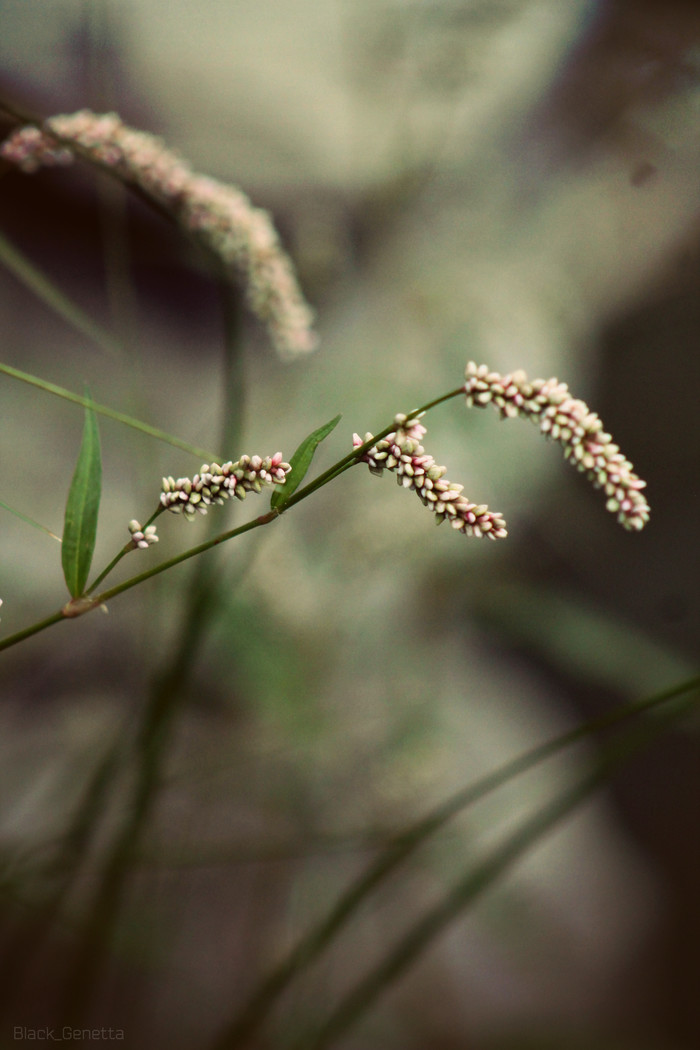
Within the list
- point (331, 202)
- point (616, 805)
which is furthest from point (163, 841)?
point (331, 202)

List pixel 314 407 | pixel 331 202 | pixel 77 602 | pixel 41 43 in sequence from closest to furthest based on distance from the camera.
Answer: pixel 77 602
pixel 41 43
pixel 314 407
pixel 331 202

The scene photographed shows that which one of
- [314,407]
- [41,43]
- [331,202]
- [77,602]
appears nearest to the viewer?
[77,602]

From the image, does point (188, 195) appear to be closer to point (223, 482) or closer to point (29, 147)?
point (29, 147)

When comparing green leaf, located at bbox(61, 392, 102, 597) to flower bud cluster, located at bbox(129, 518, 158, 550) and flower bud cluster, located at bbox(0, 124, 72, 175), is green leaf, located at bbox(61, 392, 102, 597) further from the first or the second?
flower bud cluster, located at bbox(0, 124, 72, 175)

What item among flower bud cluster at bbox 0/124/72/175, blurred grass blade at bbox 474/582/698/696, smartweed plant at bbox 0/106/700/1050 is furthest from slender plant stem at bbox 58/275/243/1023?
blurred grass blade at bbox 474/582/698/696

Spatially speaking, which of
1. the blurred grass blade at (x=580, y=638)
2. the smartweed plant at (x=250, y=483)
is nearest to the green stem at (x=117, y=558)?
the smartweed plant at (x=250, y=483)

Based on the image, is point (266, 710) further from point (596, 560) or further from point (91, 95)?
point (91, 95)

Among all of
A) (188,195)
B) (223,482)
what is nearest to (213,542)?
(223,482)
